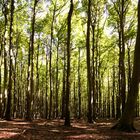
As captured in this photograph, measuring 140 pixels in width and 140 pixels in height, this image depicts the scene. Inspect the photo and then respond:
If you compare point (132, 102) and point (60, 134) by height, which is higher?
point (132, 102)

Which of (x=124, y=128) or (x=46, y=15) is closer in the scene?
(x=124, y=128)

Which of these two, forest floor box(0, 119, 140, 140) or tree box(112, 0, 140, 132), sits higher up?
tree box(112, 0, 140, 132)

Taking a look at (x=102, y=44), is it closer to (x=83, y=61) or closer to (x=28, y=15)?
(x=83, y=61)

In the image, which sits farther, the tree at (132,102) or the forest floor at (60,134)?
the tree at (132,102)

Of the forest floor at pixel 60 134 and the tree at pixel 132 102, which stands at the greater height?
the tree at pixel 132 102

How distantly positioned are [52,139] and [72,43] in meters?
33.1

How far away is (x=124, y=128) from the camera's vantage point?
52.7 ft

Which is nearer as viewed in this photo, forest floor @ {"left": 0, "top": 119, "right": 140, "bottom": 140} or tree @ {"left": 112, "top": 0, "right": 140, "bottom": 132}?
forest floor @ {"left": 0, "top": 119, "right": 140, "bottom": 140}

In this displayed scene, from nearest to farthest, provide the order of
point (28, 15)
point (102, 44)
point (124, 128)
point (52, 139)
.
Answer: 1. point (52, 139)
2. point (124, 128)
3. point (28, 15)
4. point (102, 44)

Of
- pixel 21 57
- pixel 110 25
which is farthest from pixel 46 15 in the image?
pixel 21 57

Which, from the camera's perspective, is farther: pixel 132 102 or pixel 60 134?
pixel 132 102

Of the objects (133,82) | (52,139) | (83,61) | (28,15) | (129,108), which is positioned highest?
(28,15)

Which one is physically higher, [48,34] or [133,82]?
[48,34]

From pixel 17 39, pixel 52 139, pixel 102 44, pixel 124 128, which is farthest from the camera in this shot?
pixel 102 44
